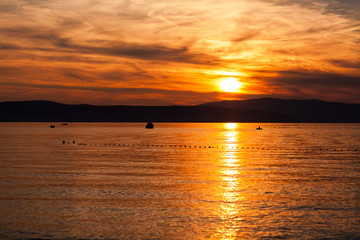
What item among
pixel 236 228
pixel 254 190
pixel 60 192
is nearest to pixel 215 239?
pixel 236 228

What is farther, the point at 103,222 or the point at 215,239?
the point at 103,222

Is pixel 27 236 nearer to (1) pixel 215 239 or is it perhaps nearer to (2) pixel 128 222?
(2) pixel 128 222

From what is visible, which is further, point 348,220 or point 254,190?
point 254,190

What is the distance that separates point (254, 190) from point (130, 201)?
9223 millimetres

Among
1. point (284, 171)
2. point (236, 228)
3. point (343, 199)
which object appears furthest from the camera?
point (284, 171)

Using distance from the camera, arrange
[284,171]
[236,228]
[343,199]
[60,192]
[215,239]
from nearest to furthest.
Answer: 1. [215,239]
2. [236,228]
3. [343,199]
4. [60,192]
5. [284,171]

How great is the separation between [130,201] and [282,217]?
9161 millimetres

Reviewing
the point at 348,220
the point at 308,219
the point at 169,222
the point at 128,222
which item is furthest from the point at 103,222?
the point at 348,220

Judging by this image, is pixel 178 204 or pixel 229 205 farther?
pixel 178 204

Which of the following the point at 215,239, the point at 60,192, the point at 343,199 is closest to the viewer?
the point at 215,239

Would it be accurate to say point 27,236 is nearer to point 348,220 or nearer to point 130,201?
point 130,201

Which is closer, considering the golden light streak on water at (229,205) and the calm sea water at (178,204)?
the golden light streak on water at (229,205)

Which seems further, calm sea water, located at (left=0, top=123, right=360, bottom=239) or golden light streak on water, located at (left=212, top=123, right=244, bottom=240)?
calm sea water, located at (left=0, top=123, right=360, bottom=239)

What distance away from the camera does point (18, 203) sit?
24469 mm
